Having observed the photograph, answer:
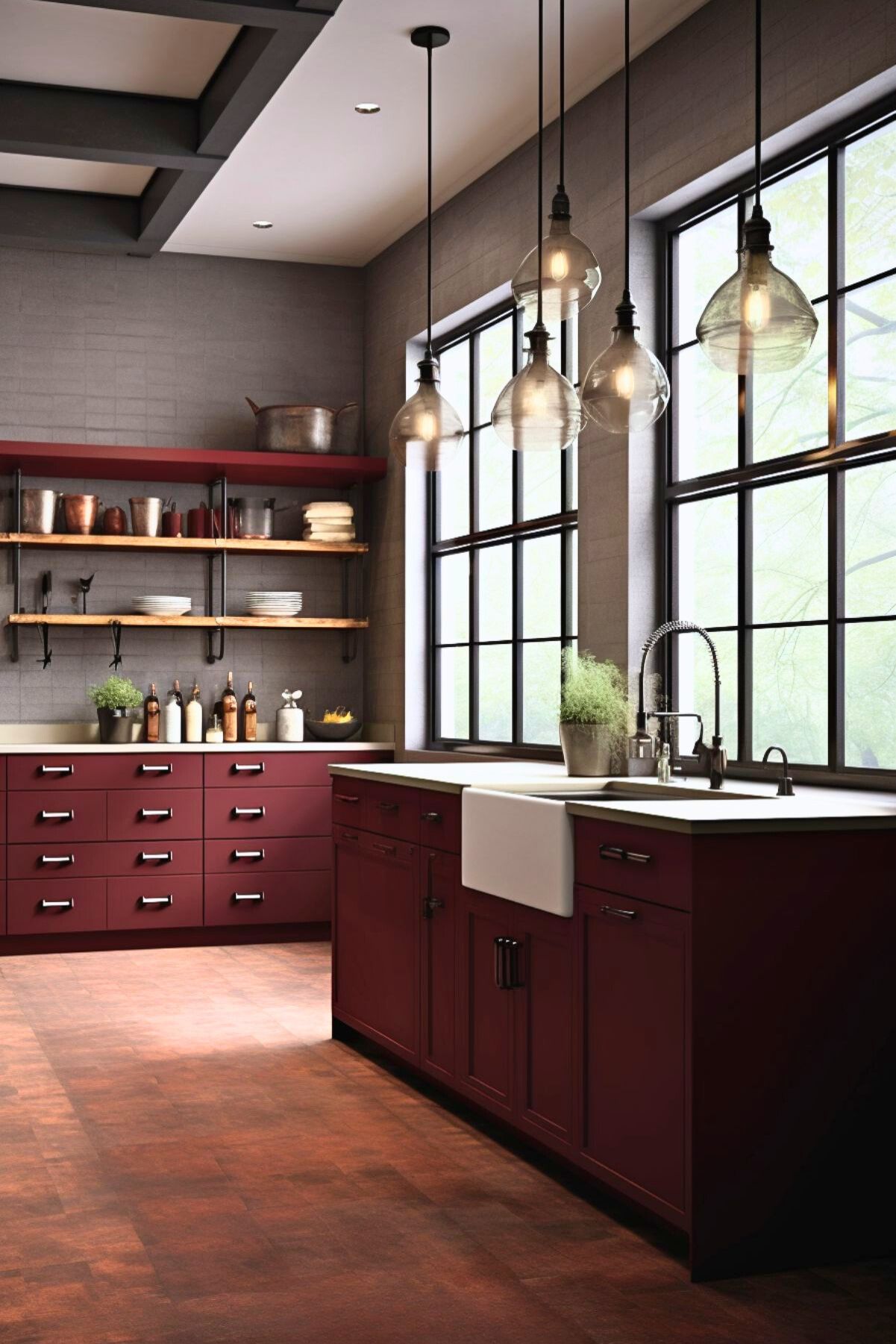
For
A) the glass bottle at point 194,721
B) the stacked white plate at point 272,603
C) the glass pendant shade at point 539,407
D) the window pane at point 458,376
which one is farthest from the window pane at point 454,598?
the glass pendant shade at point 539,407

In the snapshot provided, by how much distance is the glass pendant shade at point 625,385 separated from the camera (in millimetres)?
3387

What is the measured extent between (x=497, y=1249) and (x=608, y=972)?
0.59m

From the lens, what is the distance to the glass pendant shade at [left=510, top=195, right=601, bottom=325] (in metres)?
3.63

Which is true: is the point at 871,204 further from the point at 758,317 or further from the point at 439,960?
the point at 439,960

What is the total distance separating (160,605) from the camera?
7.26 meters

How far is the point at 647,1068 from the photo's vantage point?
3.01m

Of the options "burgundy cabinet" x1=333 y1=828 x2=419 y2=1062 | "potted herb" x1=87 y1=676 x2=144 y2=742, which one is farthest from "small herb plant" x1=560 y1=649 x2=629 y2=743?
"potted herb" x1=87 y1=676 x2=144 y2=742

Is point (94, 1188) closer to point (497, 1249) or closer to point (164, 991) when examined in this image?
point (497, 1249)

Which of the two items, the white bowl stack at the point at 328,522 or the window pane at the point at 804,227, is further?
the white bowl stack at the point at 328,522

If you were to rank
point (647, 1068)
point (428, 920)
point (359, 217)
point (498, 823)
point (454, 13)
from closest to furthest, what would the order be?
1. point (647, 1068)
2. point (498, 823)
3. point (428, 920)
4. point (454, 13)
5. point (359, 217)

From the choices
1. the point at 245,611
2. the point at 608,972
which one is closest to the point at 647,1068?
the point at 608,972

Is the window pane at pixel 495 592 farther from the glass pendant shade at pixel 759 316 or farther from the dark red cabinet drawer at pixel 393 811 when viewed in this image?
the glass pendant shade at pixel 759 316

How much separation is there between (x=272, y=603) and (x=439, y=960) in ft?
11.8

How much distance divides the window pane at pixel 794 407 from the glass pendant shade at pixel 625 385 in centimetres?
97
